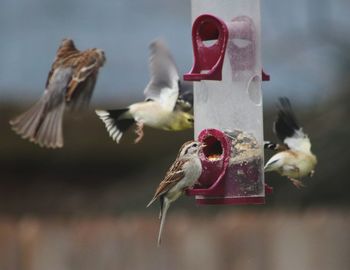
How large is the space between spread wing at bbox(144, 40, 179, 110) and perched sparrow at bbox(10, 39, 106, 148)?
288mm

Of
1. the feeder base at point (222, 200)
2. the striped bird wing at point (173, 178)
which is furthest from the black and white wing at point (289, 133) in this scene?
the striped bird wing at point (173, 178)

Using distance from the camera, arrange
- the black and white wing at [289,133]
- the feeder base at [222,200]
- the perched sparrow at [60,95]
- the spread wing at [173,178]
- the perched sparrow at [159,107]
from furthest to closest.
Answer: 1. the black and white wing at [289,133]
2. the perched sparrow at [60,95]
3. the perched sparrow at [159,107]
4. the feeder base at [222,200]
5. the spread wing at [173,178]

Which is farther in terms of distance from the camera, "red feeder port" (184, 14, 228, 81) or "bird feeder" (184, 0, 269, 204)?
"bird feeder" (184, 0, 269, 204)

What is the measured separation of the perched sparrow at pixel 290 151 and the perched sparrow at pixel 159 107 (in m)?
0.51

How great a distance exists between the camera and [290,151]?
7.92m

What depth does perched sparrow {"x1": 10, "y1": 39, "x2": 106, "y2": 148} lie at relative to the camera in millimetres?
7613

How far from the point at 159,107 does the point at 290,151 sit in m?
0.87

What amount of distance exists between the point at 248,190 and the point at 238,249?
16.8 ft

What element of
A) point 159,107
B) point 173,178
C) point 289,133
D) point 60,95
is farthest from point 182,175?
point 289,133

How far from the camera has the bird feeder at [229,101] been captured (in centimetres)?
716

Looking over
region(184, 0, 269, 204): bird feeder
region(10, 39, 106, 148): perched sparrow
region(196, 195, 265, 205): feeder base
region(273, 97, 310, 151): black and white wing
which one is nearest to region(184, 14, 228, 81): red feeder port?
region(184, 0, 269, 204): bird feeder

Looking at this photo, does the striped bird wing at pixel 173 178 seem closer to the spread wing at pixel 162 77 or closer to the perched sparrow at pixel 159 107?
the perched sparrow at pixel 159 107

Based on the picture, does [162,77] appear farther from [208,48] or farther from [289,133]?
[289,133]

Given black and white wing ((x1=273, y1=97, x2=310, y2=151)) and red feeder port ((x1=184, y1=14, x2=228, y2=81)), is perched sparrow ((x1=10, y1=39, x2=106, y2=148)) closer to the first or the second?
red feeder port ((x1=184, y1=14, x2=228, y2=81))
